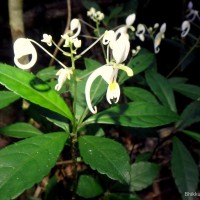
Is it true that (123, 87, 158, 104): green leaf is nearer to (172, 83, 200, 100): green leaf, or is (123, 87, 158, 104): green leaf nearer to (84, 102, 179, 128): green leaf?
(172, 83, 200, 100): green leaf

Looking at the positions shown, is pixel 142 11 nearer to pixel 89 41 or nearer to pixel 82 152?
pixel 89 41

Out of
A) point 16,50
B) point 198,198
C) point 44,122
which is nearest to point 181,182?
point 198,198

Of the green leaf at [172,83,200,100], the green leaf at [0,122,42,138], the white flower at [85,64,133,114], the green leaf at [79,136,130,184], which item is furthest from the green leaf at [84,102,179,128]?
the green leaf at [172,83,200,100]

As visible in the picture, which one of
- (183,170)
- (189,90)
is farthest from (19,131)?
(189,90)

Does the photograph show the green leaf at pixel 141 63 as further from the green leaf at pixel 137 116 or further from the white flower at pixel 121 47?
the white flower at pixel 121 47

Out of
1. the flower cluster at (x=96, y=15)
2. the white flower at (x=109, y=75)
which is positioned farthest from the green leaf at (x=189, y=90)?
the white flower at (x=109, y=75)

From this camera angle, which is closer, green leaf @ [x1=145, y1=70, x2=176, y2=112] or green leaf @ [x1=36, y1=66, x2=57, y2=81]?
green leaf @ [x1=36, y1=66, x2=57, y2=81]

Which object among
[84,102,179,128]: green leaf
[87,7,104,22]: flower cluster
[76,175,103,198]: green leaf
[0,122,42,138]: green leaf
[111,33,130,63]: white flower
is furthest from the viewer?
[87,7,104,22]: flower cluster

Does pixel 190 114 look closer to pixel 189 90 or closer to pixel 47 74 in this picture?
pixel 189 90
